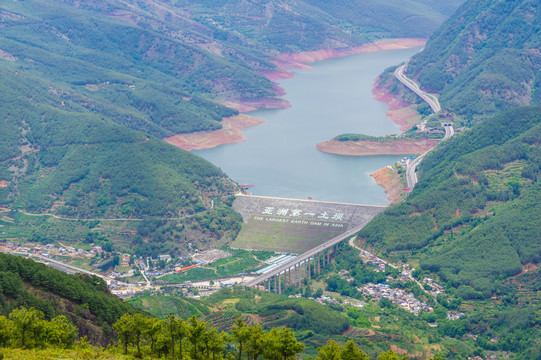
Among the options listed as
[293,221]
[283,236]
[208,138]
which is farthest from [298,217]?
[208,138]

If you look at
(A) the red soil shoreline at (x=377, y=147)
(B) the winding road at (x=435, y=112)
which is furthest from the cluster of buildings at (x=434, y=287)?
(A) the red soil shoreline at (x=377, y=147)

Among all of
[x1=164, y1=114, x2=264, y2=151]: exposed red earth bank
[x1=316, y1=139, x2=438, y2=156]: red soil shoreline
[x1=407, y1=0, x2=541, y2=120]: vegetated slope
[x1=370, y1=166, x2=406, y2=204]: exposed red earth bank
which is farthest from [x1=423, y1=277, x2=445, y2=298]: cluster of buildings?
[x1=164, y1=114, x2=264, y2=151]: exposed red earth bank

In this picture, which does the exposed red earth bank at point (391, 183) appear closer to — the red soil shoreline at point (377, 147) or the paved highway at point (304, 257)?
the paved highway at point (304, 257)

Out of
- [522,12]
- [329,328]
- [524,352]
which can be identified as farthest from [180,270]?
[522,12]

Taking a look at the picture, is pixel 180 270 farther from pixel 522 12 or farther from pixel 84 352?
pixel 522 12

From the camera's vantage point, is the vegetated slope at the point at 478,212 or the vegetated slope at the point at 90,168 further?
the vegetated slope at the point at 90,168

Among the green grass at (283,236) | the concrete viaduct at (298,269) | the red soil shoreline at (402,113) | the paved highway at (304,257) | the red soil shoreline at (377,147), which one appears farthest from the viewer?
the red soil shoreline at (402,113)

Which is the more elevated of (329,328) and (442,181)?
(442,181)

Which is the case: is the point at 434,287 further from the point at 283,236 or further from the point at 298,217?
the point at 298,217
